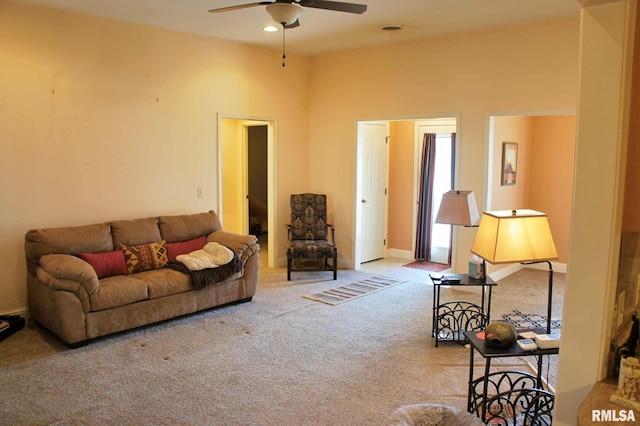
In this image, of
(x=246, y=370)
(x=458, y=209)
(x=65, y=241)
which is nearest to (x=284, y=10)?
(x=458, y=209)

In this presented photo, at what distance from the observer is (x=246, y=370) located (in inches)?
147

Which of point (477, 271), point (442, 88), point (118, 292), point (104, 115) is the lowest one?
point (118, 292)

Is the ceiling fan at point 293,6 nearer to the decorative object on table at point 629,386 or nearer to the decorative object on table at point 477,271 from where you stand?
the decorative object on table at point 477,271

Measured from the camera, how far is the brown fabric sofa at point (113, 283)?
4082 mm

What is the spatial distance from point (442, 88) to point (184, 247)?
3.49m

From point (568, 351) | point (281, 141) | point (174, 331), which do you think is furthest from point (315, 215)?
point (568, 351)

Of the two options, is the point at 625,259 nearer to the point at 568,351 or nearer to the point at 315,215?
the point at 568,351

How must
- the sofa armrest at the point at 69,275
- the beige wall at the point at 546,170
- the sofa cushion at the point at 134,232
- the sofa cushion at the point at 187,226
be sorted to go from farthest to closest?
the beige wall at the point at 546,170 → the sofa cushion at the point at 187,226 → the sofa cushion at the point at 134,232 → the sofa armrest at the point at 69,275

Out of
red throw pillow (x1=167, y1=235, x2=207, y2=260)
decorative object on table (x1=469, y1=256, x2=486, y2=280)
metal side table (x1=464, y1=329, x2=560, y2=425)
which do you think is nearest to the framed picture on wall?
decorative object on table (x1=469, y1=256, x2=486, y2=280)

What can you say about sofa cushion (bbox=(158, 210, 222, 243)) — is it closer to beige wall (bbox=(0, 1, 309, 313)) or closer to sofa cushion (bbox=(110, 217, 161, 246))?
sofa cushion (bbox=(110, 217, 161, 246))

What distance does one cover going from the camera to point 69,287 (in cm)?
406

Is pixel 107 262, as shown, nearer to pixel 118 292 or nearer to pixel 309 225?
pixel 118 292

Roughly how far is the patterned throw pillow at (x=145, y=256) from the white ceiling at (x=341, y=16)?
2.30m

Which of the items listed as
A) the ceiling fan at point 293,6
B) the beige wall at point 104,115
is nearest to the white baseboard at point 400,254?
the beige wall at point 104,115
